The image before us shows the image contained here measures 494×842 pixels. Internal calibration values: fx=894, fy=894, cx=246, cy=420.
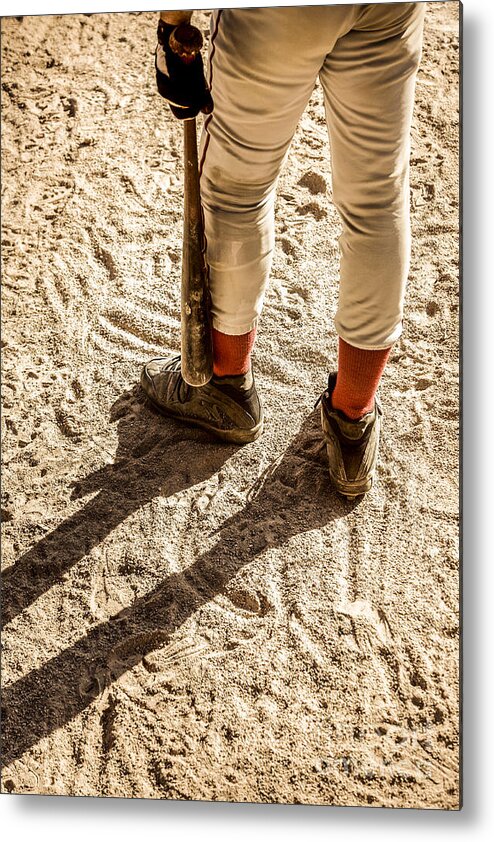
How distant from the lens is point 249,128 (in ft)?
3.33

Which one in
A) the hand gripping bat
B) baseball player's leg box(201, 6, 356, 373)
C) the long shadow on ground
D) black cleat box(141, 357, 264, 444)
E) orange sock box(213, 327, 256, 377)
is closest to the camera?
baseball player's leg box(201, 6, 356, 373)

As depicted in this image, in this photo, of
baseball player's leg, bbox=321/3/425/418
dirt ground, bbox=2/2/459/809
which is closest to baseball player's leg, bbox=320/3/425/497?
baseball player's leg, bbox=321/3/425/418

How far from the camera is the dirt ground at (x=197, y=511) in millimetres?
1185

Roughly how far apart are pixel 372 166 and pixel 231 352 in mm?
425

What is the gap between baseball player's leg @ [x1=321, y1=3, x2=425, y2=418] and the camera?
3.14ft

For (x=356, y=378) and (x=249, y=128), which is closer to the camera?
(x=249, y=128)

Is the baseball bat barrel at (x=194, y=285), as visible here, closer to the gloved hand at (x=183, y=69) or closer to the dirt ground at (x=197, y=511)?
the gloved hand at (x=183, y=69)

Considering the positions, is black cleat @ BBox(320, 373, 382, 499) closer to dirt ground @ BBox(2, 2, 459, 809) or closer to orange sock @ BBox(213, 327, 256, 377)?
dirt ground @ BBox(2, 2, 459, 809)

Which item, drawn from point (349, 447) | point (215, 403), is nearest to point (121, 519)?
point (215, 403)

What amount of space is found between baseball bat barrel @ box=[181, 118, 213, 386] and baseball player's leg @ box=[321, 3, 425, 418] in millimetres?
183

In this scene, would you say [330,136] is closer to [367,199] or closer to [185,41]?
[367,199]

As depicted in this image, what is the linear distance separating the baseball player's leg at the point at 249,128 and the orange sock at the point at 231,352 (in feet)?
0.12

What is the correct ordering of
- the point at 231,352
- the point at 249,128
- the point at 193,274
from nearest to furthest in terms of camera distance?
the point at 249,128
the point at 193,274
the point at 231,352

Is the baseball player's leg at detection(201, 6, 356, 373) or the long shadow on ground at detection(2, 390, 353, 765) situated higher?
the baseball player's leg at detection(201, 6, 356, 373)
